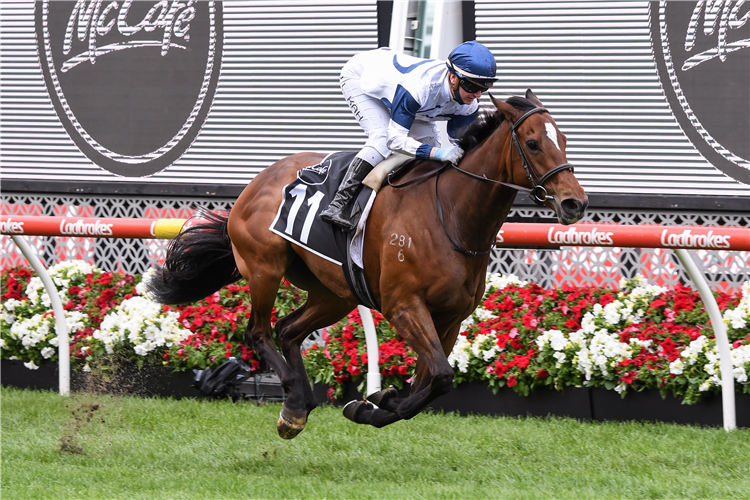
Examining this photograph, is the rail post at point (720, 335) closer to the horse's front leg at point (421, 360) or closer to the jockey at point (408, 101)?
the jockey at point (408, 101)

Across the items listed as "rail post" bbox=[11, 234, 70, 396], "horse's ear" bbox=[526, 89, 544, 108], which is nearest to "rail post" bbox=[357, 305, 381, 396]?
"horse's ear" bbox=[526, 89, 544, 108]

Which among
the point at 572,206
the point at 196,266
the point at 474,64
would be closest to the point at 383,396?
the point at 572,206

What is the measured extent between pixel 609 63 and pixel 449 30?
4.14 ft

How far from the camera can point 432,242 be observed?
4.00m

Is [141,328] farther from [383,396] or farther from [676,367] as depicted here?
[676,367]

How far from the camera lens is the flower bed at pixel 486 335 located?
5227mm

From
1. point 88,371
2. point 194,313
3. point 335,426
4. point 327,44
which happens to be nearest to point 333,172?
point 335,426

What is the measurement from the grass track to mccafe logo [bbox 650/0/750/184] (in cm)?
246

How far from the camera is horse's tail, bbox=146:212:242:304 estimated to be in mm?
5211

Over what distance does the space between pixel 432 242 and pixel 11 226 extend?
3037 mm

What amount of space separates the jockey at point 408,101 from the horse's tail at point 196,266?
1.11 metres

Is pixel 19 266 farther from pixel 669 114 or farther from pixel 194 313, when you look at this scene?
pixel 669 114

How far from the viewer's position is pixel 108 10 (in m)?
8.16

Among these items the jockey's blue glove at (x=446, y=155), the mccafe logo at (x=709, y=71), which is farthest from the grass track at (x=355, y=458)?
the mccafe logo at (x=709, y=71)
